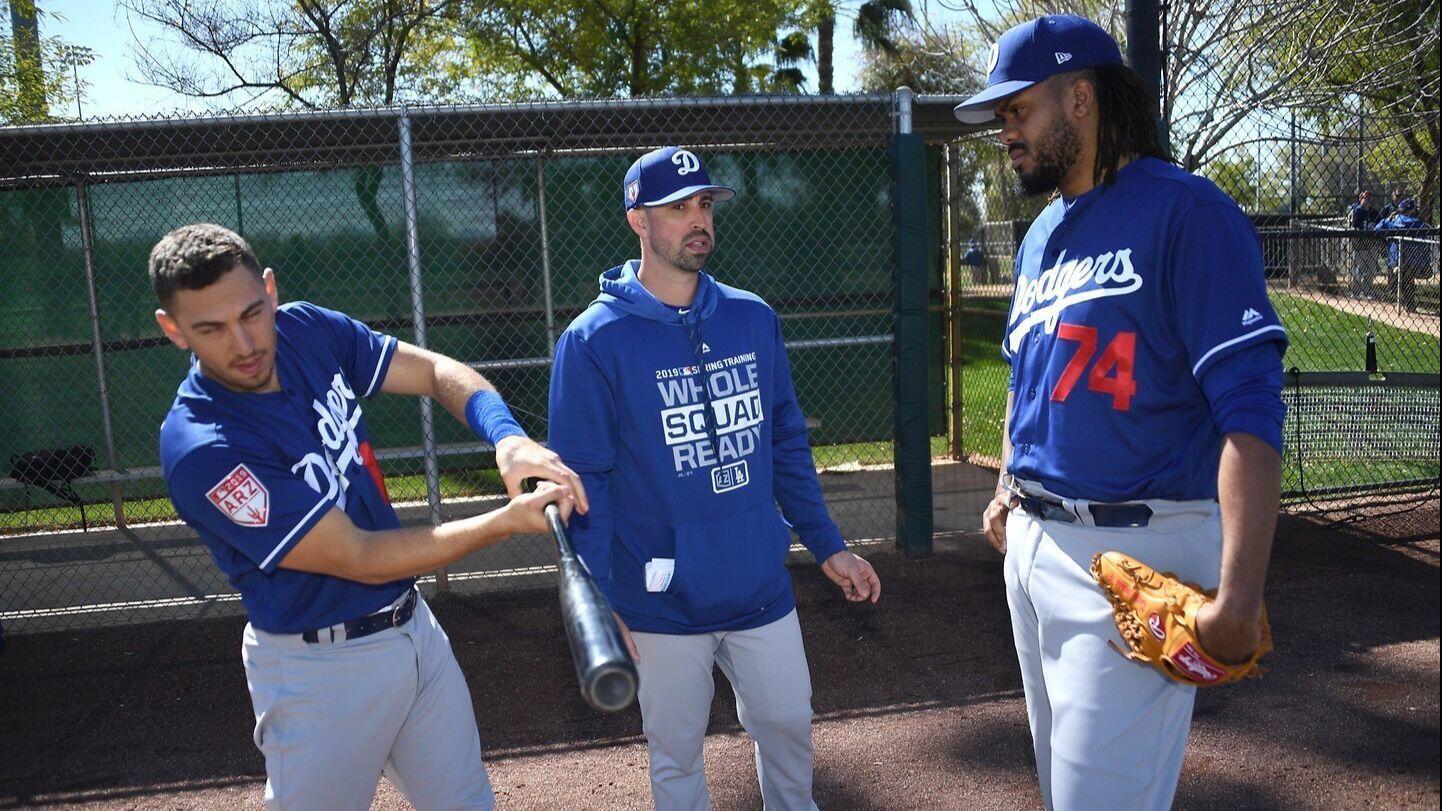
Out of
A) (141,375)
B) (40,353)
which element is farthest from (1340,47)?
(40,353)

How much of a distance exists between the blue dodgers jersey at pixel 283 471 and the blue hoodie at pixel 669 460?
538 millimetres

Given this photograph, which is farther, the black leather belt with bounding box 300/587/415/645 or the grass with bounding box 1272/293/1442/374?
the grass with bounding box 1272/293/1442/374

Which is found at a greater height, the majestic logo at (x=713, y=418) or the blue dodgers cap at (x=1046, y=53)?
the blue dodgers cap at (x=1046, y=53)

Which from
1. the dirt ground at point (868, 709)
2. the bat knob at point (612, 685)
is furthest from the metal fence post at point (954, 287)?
the bat knob at point (612, 685)

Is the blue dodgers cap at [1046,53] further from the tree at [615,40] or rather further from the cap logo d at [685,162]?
the tree at [615,40]

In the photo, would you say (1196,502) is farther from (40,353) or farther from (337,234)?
(40,353)

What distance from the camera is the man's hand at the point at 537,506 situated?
87.0 inches

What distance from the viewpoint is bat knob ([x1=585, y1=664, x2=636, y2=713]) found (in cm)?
145

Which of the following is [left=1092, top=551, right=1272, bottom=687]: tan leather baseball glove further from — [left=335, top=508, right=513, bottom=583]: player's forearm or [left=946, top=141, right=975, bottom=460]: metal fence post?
[left=946, top=141, right=975, bottom=460]: metal fence post

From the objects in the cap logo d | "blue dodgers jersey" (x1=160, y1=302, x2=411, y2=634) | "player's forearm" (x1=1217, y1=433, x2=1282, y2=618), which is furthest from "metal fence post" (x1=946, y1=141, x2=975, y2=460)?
"player's forearm" (x1=1217, y1=433, x2=1282, y2=618)

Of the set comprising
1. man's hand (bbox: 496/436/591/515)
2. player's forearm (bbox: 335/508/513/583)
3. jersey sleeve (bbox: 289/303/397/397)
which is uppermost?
jersey sleeve (bbox: 289/303/397/397)

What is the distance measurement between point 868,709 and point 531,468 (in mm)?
2922

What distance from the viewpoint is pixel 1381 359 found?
31.0ft

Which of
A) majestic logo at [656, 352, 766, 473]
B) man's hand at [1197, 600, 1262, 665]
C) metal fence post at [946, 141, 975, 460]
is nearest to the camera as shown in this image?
man's hand at [1197, 600, 1262, 665]
